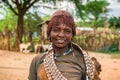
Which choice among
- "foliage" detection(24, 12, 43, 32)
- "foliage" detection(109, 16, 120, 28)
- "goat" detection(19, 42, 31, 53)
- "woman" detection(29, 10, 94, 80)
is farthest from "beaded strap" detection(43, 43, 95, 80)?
"foliage" detection(109, 16, 120, 28)

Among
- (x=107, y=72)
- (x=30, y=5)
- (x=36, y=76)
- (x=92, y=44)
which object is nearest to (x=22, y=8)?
(x=30, y=5)

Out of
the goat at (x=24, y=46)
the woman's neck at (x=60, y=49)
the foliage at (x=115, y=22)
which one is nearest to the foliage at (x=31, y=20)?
the goat at (x=24, y=46)

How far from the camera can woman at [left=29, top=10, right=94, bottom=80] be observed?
2205mm

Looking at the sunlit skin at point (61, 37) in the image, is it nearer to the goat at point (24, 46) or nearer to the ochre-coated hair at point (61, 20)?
the ochre-coated hair at point (61, 20)

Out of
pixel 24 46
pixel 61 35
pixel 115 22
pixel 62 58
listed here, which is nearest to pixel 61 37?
pixel 61 35

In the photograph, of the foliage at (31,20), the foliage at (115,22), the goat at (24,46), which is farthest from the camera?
the foliage at (115,22)

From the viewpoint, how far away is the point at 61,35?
89.6 inches

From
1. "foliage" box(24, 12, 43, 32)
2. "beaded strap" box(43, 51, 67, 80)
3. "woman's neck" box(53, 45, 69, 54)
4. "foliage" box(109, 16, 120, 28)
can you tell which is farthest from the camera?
"foliage" box(109, 16, 120, 28)

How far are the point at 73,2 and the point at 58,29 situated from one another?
68.5 ft

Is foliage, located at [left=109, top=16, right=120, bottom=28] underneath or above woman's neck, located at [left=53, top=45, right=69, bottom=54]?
underneath

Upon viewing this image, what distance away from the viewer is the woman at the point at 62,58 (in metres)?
2.21

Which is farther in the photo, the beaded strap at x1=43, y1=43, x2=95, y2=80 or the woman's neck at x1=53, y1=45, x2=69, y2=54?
the woman's neck at x1=53, y1=45, x2=69, y2=54

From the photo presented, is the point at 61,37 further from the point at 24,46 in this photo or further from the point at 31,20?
the point at 31,20

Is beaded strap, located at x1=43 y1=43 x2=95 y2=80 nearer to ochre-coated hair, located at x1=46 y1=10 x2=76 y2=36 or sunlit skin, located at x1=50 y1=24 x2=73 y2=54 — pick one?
sunlit skin, located at x1=50 y1=24 x2=73 y2=54
